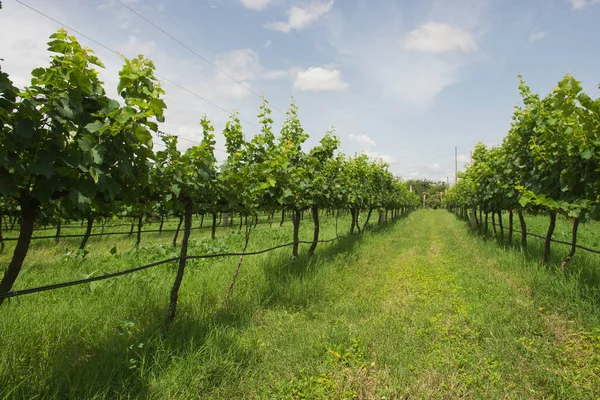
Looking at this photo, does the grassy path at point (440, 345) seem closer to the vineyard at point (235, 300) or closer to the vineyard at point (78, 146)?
the vineyard at point (235, 300)

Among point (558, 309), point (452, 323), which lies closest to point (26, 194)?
point (452, 323)

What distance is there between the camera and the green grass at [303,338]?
2.94 metres

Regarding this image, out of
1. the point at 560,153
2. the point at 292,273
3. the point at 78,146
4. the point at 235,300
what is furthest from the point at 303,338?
the point at 560,153

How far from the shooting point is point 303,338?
3854 millimetres

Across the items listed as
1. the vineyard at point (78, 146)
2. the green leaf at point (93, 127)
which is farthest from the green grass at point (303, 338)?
the green leaf at point (93, 127)

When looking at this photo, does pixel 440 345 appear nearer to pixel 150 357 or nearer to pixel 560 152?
pixel 150 357

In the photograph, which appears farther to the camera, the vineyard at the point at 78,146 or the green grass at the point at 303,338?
the green grass at the point at 303,338

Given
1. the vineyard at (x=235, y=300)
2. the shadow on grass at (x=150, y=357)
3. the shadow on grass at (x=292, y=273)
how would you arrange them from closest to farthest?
the vineyard at (x=235, y=300)
the shadow on grass at (x=150, y=357)
the shadow on grass at (x=292, y=273)

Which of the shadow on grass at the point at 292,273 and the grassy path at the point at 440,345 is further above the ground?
Result: the shadow on grass at the point at 292,273

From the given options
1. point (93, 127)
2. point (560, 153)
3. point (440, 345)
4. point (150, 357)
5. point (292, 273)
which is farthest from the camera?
point (292, 273)

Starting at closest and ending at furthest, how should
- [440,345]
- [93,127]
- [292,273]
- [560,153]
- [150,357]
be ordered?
[93,127] → [150,357] → [440,345] → [560,153] → [292,273]

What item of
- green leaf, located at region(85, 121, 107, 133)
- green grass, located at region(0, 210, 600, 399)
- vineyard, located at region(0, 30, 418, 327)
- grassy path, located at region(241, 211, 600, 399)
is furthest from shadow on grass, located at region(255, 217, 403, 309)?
green leaf, located at region(85, 121, 107, 133)

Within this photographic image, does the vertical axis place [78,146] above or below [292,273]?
above

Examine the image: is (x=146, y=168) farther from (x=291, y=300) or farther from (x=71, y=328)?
(x=291, y=300)
